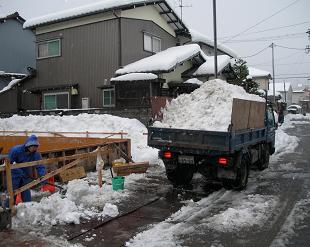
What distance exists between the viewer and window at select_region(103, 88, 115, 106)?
2316cm

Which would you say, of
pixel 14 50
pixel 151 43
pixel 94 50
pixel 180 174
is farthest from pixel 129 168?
pixel 14 50

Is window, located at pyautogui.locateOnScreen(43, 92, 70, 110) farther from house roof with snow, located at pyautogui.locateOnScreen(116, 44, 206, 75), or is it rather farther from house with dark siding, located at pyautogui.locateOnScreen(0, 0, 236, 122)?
house roof with snow, located at pyautogui.locateOnScreen(116, 44, 206, 75)

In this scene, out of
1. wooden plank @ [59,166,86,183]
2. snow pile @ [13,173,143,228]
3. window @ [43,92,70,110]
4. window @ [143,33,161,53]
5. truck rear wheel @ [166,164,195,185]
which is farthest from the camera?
window @ [43,92,70,110]

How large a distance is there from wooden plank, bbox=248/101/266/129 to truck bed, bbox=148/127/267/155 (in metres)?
0.35

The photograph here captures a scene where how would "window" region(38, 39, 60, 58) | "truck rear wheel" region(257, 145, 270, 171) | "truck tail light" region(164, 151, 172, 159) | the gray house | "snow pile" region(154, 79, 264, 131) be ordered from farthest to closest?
"window" region(38, 39, 60, 58)
the gray house
"truck rear wheel" region(257, 145, 270, 171)
"truck tail light" region(164, 151, 172, 159)
"snow pile" region(154, 79, 264, 131)

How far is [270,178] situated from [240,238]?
5.32 meters

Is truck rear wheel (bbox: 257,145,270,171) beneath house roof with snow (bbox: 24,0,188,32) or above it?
beneath

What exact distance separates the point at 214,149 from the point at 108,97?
15.6 metres

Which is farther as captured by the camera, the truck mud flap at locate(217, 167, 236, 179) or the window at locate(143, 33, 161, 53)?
the window at locate(143, 33, 161, 53)

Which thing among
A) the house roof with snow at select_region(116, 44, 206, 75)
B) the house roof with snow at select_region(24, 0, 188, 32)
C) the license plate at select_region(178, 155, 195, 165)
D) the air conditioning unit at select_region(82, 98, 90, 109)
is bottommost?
the license plate at select_region(178, 155, 195, 165)

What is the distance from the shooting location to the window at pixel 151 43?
2452cm

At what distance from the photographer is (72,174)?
9.90m

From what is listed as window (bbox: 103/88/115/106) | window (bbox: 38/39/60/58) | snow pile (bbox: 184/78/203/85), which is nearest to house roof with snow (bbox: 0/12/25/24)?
window (bbox: 38/39/60/58)

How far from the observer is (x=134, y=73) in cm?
2136
